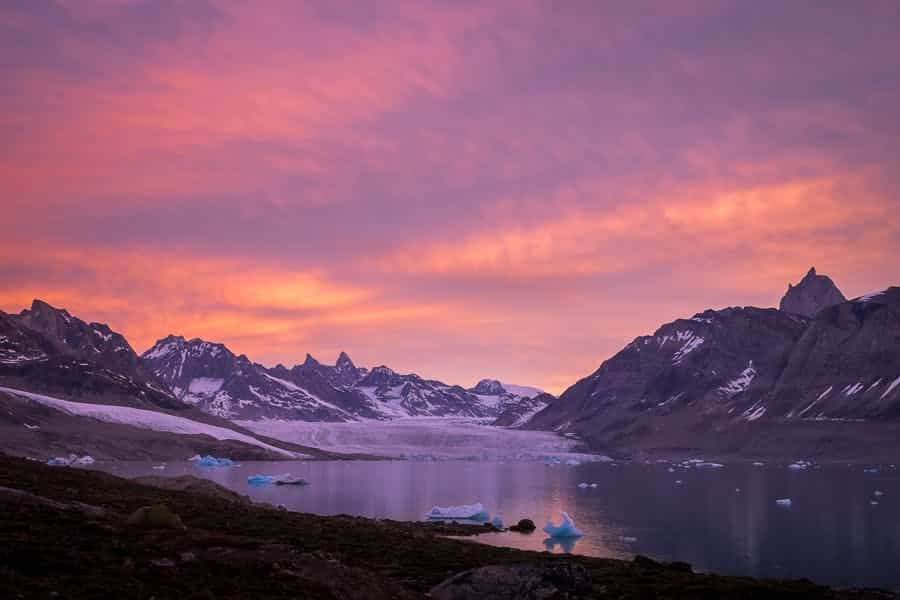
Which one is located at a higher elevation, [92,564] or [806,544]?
[92,564]

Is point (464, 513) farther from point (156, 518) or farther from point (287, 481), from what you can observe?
point (287, 481)

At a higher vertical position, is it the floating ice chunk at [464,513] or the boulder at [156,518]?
the boulder at [156,518]

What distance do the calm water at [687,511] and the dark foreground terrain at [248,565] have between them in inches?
667

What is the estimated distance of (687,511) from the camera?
292 feet

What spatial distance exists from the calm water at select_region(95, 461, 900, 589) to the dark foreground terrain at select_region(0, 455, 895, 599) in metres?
16.9

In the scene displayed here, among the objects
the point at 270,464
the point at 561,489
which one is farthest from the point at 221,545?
the point at 270,464

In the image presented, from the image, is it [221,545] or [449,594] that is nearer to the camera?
[449,594]

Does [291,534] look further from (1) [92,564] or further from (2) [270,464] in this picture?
(2) [270,464]

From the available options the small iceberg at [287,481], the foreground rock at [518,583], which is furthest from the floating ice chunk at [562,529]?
the small iceberg at [287,481]

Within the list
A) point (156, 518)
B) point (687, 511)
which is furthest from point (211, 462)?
point (156, 518)

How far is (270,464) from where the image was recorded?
19100cm

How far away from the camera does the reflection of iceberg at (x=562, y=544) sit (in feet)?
182

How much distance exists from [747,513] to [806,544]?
24277 millimetres

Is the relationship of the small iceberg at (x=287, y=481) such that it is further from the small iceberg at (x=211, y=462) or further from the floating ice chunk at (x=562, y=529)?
the floating ice chunk at (x=562, y=529)
